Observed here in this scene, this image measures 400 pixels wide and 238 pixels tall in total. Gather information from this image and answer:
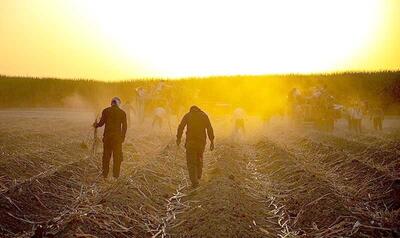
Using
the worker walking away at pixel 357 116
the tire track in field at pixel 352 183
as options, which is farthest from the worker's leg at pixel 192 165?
the worker walking away at pixel 357 116

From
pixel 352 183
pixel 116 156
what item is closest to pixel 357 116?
pixel 352 183

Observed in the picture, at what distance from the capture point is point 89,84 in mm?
62750

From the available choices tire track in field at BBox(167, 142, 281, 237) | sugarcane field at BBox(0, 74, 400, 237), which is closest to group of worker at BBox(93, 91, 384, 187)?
sugarcane field at BBox(0, 74, 400, 237)

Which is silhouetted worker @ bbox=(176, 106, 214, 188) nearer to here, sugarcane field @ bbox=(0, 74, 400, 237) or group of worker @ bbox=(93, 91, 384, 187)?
group of worker @ bbox=(93, 91, 384, 187)

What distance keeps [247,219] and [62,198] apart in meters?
4.48

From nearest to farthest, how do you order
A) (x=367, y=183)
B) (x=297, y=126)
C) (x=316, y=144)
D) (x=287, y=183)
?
(x=367, y=183), (x=287, y=183), (x=316, y=144), (x=297, y=126)

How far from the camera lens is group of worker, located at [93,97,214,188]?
45.3 feet

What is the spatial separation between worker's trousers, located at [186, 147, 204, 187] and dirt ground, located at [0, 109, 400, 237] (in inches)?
12.0

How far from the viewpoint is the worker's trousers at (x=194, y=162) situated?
1363 cm

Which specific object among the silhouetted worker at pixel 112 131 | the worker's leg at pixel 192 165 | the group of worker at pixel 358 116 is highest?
the silhouetted worker at pixel 112 131

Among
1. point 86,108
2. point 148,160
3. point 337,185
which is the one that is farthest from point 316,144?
point 86,108

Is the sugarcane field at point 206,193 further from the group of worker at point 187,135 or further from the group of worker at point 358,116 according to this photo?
the group of worker at point 358,116

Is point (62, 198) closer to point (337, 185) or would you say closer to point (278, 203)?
point (278, 203)


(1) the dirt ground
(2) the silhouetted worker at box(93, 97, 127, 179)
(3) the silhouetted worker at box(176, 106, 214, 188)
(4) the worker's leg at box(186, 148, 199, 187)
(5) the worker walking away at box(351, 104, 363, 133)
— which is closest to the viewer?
(1) the dirt ground
